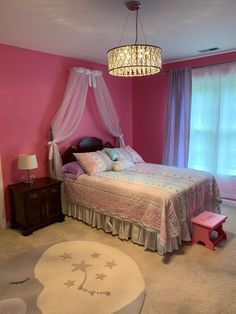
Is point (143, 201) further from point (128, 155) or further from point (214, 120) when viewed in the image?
point (214, 120)

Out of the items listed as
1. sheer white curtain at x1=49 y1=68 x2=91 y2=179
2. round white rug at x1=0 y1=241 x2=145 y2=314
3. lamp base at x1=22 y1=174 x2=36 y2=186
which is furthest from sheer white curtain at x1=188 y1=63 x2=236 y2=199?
lamp base at x1=22 y1=174 x2=36 y2=186

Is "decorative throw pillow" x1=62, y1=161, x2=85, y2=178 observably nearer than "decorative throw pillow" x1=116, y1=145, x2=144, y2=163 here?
Yes

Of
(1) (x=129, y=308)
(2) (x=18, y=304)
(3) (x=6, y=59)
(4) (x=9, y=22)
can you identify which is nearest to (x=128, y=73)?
(4) (x=9, y=22)

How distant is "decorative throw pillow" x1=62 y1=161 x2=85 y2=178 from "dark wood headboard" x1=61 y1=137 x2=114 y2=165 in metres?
0.20

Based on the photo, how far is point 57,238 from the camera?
3312 millimetres

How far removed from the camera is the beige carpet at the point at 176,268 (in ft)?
6.93

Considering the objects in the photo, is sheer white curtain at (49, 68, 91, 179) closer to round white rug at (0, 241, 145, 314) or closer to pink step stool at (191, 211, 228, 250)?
round white rug at (0, 241, 145, 314)

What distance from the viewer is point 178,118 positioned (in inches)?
186

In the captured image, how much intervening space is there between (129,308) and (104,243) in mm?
1146

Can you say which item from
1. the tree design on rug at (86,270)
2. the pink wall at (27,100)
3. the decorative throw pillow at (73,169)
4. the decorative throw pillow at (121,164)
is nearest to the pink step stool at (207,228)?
the tree design on rug at (86,270)

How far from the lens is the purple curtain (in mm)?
4582

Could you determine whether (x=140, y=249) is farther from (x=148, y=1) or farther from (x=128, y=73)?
(x=148, y=1)

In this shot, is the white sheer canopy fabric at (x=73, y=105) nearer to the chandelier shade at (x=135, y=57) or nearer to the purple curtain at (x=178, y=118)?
the purple curtain at (x=178, y=118)

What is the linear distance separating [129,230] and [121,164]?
114 centimetres
